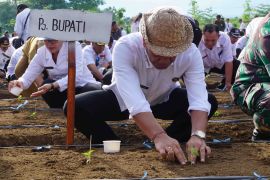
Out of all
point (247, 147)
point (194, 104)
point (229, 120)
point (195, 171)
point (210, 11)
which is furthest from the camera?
point (210, 11)

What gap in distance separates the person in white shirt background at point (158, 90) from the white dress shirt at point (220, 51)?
4012 millimetres

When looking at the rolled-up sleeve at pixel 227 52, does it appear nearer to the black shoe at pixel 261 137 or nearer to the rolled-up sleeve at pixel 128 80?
the black shoe at pixel 261 137

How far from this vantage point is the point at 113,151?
3.21 meters

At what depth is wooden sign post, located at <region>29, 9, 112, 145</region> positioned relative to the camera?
3447 mm

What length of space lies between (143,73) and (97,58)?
16.6ft

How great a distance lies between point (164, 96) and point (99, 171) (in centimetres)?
114

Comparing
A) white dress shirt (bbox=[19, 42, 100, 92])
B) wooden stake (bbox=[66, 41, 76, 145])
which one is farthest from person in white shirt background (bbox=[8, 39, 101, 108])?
wooden stake (bbox=[66, 41, 76, 145])

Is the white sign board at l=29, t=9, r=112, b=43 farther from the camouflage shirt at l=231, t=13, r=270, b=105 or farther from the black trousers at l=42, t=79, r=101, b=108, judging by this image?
the black trousers at l=42, t=79, r=101, b=108

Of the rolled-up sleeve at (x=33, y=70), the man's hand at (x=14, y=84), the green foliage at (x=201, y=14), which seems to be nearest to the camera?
the man's hand at (x=14, y=84)

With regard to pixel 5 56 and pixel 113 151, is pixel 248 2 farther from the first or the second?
pixel 113 151

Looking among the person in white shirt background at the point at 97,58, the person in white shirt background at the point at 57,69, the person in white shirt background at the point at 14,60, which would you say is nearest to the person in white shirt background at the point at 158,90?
the person in white shirt background at the point at 57,69

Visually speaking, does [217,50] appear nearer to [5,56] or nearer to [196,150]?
[5,56]

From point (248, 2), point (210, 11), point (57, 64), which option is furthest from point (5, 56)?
point (210, 11)

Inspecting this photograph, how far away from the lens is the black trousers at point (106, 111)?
3.64 metres
